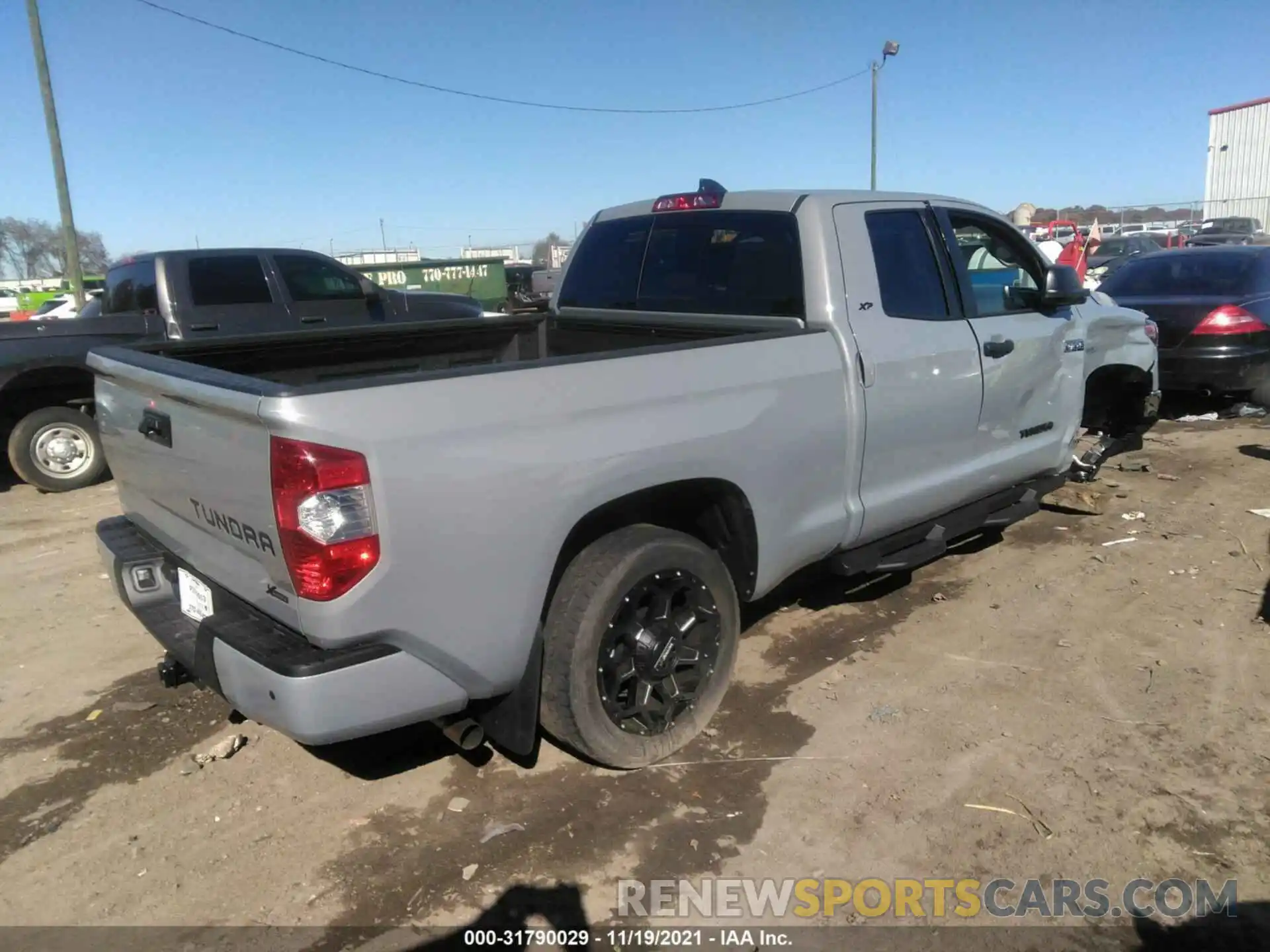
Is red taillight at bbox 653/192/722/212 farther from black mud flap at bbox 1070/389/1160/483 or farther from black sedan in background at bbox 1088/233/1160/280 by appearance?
black sedan in background at bbox 1088/233/1160/280

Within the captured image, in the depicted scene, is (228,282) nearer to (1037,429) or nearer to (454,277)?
(1037,429)

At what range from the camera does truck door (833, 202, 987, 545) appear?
3773mm

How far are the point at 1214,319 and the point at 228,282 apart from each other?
8.70 meters

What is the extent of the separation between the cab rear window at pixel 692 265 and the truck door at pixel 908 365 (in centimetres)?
26

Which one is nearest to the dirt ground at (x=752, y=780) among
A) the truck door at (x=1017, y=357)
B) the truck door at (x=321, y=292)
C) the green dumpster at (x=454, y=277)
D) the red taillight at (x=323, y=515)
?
the truck door at (x=1017, y=357)

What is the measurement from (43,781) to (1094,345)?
563 centimetres

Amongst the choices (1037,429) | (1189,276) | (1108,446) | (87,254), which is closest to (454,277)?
(1189,276)

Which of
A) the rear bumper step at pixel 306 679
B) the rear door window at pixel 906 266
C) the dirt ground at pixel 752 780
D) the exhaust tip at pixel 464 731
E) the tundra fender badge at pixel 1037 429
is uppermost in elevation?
the rear door window at pixel 906 266

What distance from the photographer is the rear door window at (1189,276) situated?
28.5 ft

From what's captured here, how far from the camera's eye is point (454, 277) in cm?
2306

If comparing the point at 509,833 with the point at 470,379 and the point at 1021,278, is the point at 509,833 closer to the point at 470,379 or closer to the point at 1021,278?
the point at 470,379

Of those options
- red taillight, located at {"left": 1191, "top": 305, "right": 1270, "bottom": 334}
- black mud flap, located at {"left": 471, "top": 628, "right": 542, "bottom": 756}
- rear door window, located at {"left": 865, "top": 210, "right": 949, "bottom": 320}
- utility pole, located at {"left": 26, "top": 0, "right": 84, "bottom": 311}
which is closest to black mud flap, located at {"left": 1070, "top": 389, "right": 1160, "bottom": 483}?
red taillight, located at {"left": 1191, "top": 305, "right": 1270, "bottom": 334}

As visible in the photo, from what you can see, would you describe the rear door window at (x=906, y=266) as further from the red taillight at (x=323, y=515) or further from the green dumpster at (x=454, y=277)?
the green dumpster at (x=454, y=277)

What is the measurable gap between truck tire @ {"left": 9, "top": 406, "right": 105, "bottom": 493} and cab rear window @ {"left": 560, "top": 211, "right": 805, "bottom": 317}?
4.62m
